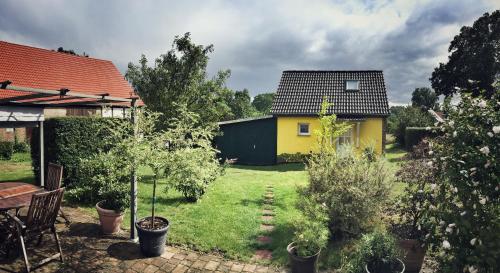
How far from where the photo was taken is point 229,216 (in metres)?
8.45

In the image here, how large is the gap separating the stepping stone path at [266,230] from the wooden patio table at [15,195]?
174 inches

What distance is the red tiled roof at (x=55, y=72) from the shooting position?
13961mm

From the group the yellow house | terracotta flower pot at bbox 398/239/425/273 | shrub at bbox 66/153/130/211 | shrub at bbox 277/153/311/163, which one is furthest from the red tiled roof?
terracotta flower pot at bbox 398/239/425/273

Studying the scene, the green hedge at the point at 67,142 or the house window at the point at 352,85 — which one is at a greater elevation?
the house window at the point at 352,85

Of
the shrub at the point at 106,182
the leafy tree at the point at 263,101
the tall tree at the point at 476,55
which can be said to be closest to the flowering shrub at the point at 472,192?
the shrub at the point at 106,182

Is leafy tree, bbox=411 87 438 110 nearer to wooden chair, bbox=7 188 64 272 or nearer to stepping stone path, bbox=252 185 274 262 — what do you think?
stepping stone path, bbox=252 185 274 262

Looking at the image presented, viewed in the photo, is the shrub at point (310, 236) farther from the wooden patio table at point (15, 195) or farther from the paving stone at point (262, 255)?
the wooden patio table at point (15, 195)

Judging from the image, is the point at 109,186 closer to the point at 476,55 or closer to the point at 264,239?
the point at 264,239

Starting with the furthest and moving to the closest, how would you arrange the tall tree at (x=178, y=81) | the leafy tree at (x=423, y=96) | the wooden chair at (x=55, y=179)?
the leafy tree at (x=423, y=96), the tall tree at (x=178, y=81), the wooden chair at (x=55, y=179)

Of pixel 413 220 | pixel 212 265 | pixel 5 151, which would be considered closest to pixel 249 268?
pixel 212 265

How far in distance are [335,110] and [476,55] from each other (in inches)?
934

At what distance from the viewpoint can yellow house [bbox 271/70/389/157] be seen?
1962cm

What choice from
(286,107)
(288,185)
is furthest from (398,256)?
(286,107)

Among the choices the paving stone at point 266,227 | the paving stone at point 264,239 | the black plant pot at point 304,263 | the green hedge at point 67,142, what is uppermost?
the green hedge at point 67,142
